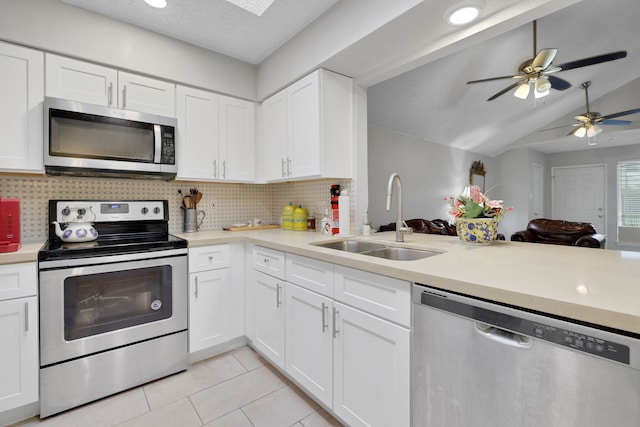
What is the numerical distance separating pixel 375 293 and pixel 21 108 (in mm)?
2263

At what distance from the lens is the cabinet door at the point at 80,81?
1.78 metres

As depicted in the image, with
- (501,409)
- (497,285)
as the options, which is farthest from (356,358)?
(497,285)

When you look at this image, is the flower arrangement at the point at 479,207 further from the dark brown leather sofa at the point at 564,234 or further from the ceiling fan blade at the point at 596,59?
the ceiling fan blade at the point at 596,59

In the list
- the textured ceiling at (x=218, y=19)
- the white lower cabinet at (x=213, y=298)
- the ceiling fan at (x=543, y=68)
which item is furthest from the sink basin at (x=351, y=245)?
the ceiling fan at (x=543, y=68)

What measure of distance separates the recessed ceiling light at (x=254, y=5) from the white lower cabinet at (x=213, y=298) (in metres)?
1.61

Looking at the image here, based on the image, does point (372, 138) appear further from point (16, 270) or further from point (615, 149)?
point (615, 149)

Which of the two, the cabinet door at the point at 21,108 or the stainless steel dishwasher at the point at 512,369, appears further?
the cabinet door at the point at 21,108

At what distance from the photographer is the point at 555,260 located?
3.91 ft

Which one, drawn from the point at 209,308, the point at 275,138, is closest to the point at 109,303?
the point at 209,308

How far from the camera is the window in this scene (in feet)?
20.5

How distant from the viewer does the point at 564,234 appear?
2.98 metres

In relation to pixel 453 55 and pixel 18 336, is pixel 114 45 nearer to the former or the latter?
pixel 18 336

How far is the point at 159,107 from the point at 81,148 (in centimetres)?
60

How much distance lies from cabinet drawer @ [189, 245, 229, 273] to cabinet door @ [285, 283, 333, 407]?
2.14 ft
